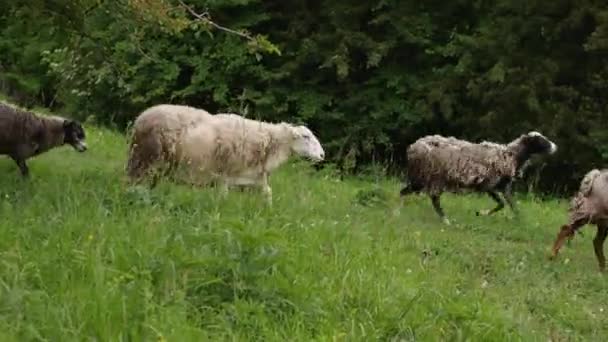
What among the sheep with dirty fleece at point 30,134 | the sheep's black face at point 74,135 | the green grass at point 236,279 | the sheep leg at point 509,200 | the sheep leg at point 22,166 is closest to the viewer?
the green grass at point 236,279

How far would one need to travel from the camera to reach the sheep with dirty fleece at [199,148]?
32.4 feet

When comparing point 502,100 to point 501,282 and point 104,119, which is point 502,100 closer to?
point 104,119

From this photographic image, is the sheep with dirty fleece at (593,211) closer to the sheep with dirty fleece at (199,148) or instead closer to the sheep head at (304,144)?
the sheep head at (304,144)

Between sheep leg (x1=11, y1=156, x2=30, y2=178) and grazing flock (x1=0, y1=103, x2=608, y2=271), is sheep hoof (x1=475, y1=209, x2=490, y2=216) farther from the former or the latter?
sheep leg (x1=11, y1=156, x2=30, y2=178)

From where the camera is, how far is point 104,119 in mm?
24578

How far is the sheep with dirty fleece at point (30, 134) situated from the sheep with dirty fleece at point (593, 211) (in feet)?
21.2

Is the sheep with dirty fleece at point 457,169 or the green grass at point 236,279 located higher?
the green grass at point 236,279

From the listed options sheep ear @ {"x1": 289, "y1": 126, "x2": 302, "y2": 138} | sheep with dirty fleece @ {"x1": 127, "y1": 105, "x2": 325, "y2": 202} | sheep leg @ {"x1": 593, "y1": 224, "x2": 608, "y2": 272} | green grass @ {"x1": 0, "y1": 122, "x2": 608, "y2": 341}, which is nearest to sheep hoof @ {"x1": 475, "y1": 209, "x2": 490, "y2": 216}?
sheep leg @ {"x1": 593, "y1": 224, "x2": 608, "y2": 272}

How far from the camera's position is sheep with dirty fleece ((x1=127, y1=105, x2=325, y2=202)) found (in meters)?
9.88

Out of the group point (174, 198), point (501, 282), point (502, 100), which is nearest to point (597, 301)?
point (501, 282)

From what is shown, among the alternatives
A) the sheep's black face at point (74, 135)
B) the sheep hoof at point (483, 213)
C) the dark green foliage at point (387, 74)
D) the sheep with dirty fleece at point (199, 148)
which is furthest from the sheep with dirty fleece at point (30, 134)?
the dark green foliage at point (387, 74)

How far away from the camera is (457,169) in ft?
41.3

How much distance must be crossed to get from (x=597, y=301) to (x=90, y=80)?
708 inches

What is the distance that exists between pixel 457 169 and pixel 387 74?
33.1ft
